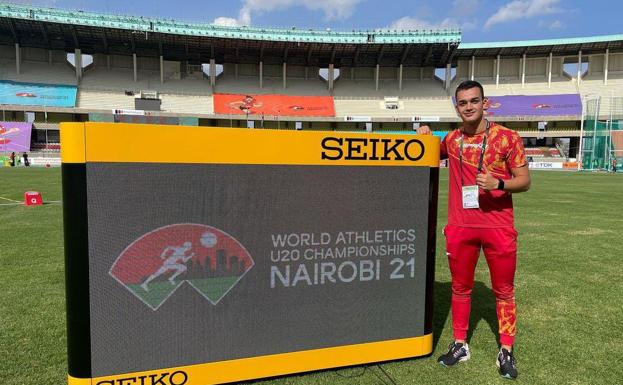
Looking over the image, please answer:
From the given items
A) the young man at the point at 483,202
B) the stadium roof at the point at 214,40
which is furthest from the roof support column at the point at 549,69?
the young man at the point at 483,202

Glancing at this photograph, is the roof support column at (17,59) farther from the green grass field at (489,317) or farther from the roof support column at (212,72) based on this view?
the green grass field at (489,317)

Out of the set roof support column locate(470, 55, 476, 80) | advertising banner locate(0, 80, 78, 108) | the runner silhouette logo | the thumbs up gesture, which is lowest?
the runner silhouette logo

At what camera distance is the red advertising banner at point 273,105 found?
156ft

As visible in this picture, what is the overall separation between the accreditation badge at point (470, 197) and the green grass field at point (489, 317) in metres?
1.06

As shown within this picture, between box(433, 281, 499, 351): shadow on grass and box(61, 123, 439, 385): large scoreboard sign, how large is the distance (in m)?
0.68

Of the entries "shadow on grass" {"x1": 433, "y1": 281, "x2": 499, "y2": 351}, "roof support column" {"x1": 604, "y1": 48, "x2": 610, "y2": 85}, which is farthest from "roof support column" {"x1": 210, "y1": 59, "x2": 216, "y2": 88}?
"shadow on grass" {"x1": 433, "y1": 281, "x2": 499, "y2": 351}

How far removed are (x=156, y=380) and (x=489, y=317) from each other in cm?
275

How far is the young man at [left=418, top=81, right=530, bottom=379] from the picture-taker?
8.66ft

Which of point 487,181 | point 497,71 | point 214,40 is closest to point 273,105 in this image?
point 214,40

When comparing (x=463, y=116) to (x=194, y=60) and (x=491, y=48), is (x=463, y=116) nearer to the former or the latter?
(x=194, y=60)

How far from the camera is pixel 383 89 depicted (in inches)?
2082

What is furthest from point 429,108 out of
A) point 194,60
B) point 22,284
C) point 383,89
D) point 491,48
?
point 22,284

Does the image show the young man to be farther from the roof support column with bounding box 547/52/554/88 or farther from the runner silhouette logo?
the roof support column with bounding box 547/52/554/88

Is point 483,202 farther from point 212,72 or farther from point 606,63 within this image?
point 606,63
